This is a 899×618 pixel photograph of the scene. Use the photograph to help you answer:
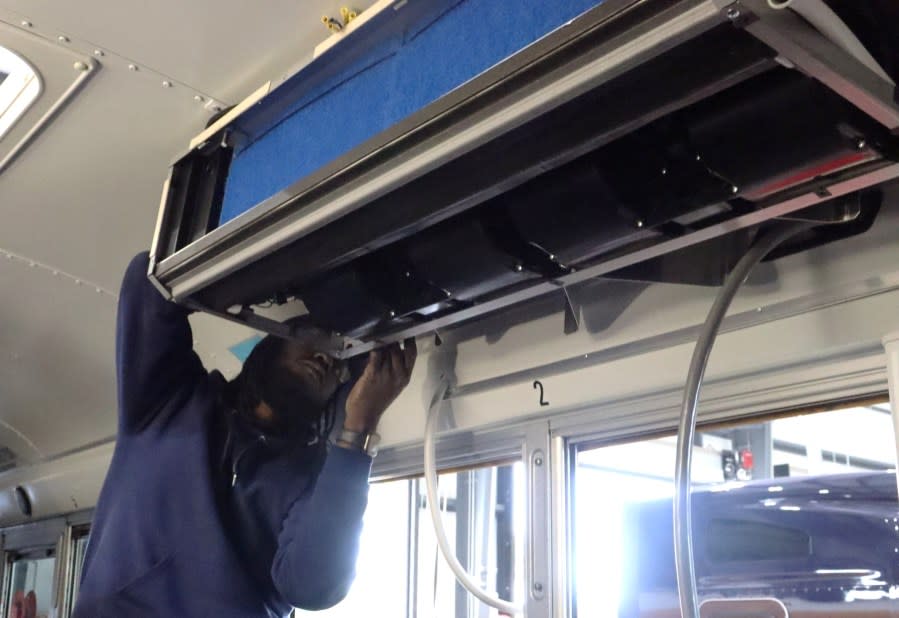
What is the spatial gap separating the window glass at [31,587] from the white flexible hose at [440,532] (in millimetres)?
3269

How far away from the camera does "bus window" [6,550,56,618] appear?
4.86 metres

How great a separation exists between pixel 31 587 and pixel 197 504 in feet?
11.3

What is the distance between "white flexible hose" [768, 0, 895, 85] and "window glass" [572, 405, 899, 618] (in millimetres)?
1057

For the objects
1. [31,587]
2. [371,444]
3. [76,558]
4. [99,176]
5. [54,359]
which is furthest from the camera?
[31,587]

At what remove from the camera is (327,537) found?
2037 millimetres

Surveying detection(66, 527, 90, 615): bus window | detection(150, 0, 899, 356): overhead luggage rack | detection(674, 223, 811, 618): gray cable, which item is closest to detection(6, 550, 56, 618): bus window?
detection(66, 527, 90, 615): bus window

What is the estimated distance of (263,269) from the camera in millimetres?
1933

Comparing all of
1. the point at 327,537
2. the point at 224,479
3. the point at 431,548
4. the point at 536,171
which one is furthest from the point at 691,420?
the point at 431,548

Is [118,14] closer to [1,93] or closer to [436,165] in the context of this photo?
[1,93]

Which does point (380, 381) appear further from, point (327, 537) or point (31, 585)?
point (31, 585)

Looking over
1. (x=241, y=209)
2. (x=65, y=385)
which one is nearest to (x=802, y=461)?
(x=65, y=385)

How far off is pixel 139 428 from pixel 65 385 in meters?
1.78

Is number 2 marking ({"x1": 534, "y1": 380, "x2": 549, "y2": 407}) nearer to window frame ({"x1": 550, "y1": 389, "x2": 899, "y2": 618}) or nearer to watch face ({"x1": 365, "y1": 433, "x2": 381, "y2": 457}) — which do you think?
window frame ({"x1": 550, "y1": 389, "x2": 899, "y2": 618})

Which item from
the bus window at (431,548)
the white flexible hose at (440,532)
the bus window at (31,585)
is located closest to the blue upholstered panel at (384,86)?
the white flexible hose at (440,532)
